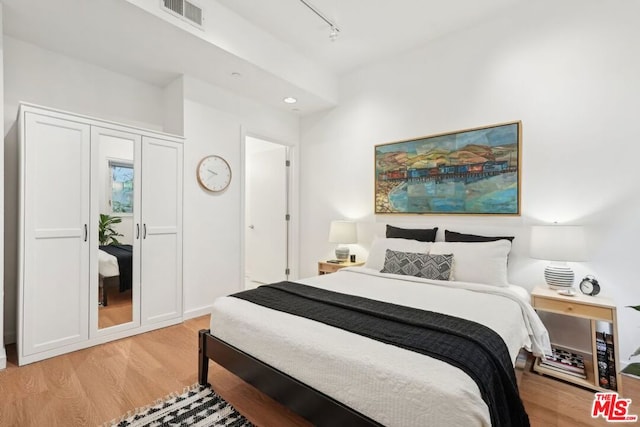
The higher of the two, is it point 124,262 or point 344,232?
point 344,232

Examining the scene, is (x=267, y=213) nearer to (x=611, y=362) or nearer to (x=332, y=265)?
(x=332, y=265)

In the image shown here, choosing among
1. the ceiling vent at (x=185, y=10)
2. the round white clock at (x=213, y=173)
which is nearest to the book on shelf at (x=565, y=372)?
the round white clock at (x=213, y=173)

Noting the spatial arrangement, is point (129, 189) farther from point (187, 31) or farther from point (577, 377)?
point (577, 377)

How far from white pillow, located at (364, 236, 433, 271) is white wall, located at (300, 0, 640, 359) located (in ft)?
1.47

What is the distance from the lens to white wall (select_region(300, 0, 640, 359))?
236 cm

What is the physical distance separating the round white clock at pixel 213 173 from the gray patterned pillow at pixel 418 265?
2048 millimetres

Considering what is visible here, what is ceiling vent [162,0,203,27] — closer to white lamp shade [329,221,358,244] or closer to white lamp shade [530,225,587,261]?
white lamp shade [329,221,358,244]

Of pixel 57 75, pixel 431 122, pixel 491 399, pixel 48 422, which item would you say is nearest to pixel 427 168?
pixel 431 122

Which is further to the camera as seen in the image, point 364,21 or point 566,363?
point 364,21

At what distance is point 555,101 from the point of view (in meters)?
2.64

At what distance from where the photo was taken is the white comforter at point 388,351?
114 centimetres

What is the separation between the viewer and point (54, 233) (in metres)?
2.50

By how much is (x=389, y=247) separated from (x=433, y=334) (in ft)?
5.37

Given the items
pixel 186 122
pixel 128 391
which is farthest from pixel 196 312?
pixel 186 122
